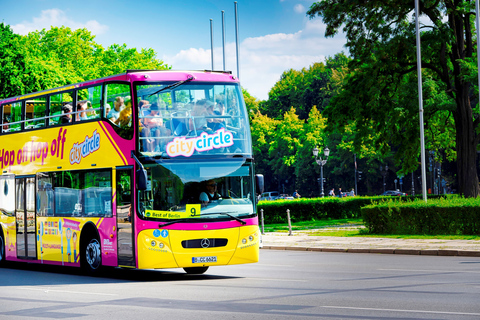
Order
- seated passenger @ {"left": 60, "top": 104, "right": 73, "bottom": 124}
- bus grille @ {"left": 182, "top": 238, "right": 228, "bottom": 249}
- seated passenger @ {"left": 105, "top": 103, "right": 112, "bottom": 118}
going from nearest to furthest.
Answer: bus grille @ {"left": 182, "top": 238, "right": 228, "bottom": 249}, seated passenger @ {"left": 105, "top": 103, "right": 112, "bottom": 118}, seated passenger @ {"left": 60, "top": 104, "right": 73, "bottom": 124}

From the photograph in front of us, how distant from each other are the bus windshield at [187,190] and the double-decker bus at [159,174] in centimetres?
2

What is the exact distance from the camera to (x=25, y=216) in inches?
758

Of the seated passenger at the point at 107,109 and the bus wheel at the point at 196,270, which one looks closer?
the seated passenger at the point at 107,109

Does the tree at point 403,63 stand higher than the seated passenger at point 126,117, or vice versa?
the tree at point 403,63

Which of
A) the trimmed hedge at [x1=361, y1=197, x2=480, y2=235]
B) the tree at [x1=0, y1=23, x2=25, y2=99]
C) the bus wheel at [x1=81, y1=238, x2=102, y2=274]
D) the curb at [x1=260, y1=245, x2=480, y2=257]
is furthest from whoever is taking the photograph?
the tree at [x1=0, y1=23, x2=25, y2=99]

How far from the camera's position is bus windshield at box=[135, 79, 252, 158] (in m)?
14.9

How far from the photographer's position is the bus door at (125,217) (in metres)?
A: 15.0

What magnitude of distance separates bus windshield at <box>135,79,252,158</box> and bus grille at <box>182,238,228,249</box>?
1.76 metres

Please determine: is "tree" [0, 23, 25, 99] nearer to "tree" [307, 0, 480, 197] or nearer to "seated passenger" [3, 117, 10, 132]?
"tree" [307, 0, 480, 197]

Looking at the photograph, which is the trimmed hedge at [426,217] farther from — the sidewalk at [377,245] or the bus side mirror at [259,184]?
the bus side mirror at [259,184]

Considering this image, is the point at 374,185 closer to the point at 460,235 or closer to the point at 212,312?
the point at 460,235

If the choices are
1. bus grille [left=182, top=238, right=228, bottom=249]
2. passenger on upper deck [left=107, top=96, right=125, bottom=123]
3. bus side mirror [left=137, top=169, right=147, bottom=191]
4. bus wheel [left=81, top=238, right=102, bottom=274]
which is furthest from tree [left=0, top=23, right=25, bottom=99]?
bus grille [left=182, top=238, right=228, bottom=249]

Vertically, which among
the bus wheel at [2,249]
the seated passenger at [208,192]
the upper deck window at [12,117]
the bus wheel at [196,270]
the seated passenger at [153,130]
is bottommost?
the bus wheel at [196,270]

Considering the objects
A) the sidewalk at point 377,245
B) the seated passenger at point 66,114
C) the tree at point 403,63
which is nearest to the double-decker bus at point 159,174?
the seated passenger at point 66,114
